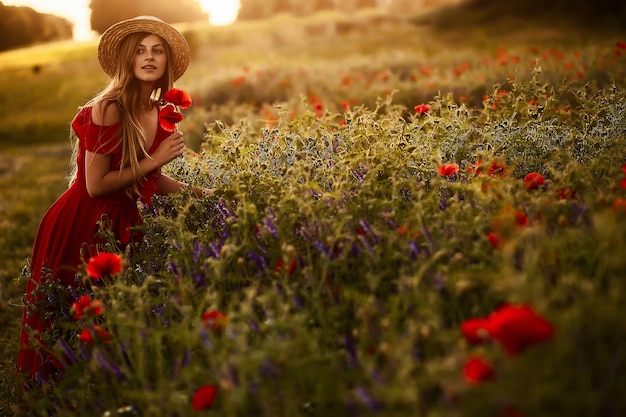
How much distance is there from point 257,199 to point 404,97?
5155mm

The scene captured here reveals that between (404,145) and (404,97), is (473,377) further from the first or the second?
(404,97)

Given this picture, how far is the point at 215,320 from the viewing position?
182cm

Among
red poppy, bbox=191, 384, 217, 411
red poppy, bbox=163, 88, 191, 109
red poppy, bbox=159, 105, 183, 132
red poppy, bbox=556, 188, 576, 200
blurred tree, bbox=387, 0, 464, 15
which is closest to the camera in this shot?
red poppy, bbox=191, 384, 217, 411

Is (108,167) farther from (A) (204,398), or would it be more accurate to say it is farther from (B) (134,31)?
(A) (204,398)

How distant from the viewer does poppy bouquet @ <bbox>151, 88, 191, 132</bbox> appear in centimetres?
320

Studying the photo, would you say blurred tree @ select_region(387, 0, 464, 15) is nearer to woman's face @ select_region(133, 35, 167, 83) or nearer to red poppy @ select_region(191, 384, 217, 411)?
woman's face @ select_region(133, 35, 167, 83)

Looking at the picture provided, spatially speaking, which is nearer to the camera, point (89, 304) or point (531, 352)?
point (531, 352)

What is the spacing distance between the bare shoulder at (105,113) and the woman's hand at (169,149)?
28cm

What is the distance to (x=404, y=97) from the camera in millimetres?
7488

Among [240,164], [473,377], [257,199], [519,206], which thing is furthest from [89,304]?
[519,206]

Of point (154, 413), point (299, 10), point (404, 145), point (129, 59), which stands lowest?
point (154, 413)

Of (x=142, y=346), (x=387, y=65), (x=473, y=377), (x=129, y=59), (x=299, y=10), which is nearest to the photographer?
(x=473, y=377)

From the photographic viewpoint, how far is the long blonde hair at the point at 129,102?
3309mm

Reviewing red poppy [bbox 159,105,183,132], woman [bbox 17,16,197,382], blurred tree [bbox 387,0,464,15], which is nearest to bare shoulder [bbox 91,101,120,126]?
woman [bbox 17,16,197,382]
